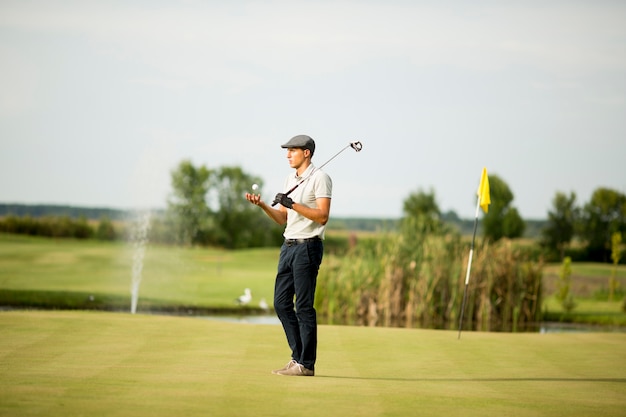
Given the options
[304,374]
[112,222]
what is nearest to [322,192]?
[304,374]

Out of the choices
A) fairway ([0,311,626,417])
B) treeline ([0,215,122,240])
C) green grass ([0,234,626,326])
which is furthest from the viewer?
treeline ([0,215,122,240])

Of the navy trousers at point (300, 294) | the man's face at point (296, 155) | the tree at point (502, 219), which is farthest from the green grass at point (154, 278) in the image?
the man's face at point (296, 155)

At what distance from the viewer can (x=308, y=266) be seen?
24.4 feet

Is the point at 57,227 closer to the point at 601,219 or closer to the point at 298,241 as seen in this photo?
the point at 601,219

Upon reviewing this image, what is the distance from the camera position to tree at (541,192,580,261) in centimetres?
4300

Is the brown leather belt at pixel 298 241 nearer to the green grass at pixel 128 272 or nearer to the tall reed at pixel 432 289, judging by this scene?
the tall reed at pixel 432 289

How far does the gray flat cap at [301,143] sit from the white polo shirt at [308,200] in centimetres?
21

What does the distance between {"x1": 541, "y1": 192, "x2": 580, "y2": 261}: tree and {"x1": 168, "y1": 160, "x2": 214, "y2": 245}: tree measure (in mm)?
17024

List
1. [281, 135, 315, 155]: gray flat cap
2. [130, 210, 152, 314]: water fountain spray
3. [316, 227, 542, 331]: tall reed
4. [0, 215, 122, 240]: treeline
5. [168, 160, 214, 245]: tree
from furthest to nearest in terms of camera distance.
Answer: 1. [168, 160, 214, 245]: tree
2. [0, 215, 122, 240]: treeline
3. [130, 210, 152, 314]: water fountain spray
4. [316, 227, 542, 331]: tall reed
5. [281, 135, 315, 155]: gray flat cap

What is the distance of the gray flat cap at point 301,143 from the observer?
7.61 metres

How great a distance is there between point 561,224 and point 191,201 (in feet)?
60.8

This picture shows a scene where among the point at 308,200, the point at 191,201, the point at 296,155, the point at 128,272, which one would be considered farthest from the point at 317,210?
the point at 191,201

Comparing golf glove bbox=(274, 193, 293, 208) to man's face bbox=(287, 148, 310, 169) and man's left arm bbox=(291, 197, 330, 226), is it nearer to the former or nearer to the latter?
man's left arm bbox=(291, 197, 330, 226)

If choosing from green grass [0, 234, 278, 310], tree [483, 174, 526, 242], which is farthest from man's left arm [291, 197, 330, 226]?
tree [483, 174, 526, 242]
